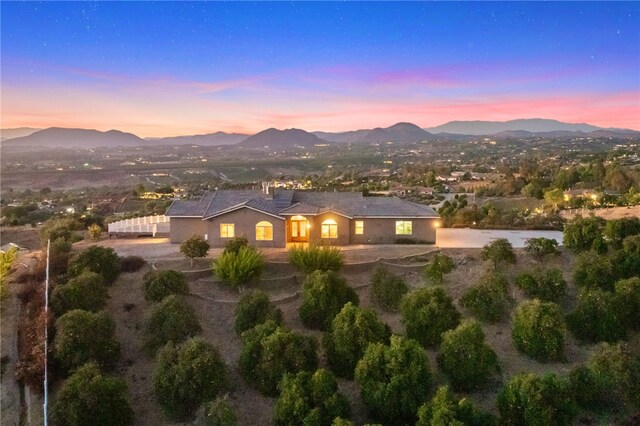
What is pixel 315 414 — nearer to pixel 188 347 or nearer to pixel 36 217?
pixel 188 347

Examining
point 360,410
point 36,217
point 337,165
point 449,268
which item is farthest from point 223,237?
point 337,165

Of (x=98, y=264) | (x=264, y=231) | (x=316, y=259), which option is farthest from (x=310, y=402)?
(x=264, y=231)

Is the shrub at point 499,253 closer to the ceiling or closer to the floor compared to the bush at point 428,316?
closer to the ceiling

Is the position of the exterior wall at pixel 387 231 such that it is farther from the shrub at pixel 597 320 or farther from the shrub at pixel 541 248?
the shrub at pixel 597 320

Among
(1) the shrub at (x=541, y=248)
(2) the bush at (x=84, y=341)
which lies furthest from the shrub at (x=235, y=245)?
(1) the shrub at (x=541, y=248)

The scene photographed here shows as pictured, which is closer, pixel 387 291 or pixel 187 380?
pixel 187 380

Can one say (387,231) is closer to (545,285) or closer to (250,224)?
(250,224)

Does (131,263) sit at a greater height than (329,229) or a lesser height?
lesser
